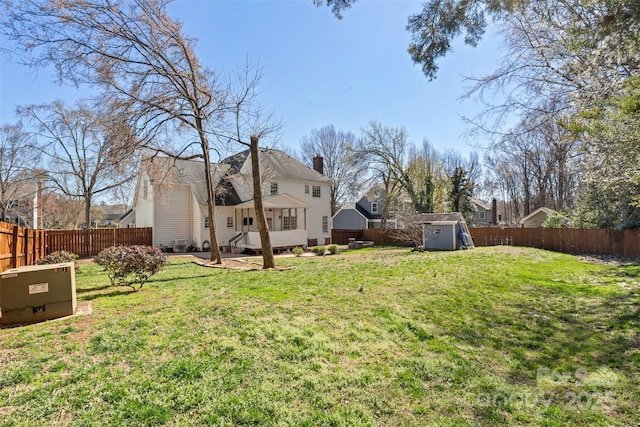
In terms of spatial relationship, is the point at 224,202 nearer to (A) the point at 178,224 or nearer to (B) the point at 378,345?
(A) the point at 178,224

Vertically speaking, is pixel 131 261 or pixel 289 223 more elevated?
pixel 289 223

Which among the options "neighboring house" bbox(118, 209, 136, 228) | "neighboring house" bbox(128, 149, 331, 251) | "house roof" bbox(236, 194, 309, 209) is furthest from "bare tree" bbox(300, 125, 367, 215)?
"neighboring house" bbox(118, 209, 136, 228)

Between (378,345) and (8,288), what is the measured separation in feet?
18.0

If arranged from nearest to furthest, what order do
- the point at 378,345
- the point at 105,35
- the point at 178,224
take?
the point at 378,345 → the point at 105,35 → the point at 178,224

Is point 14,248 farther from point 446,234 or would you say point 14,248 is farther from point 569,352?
point 446,234

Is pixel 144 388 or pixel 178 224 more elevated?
pixel 178 224

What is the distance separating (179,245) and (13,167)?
54.6 feet

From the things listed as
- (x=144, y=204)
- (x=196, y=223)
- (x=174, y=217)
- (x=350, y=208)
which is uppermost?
(x=350, y=208)

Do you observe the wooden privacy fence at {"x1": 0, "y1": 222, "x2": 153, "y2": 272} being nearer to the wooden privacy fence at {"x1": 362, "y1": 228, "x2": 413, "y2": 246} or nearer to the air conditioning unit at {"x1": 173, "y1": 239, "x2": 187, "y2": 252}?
the air conditioning unit at {"x1": 173, "y1": 239, "x2": 187, "y2": 252}

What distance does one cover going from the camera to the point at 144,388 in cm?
305

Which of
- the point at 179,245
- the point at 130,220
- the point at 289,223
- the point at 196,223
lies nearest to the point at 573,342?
the point at 289,223

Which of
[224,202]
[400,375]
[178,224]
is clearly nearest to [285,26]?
[400,375]

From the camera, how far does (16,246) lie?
307 inches

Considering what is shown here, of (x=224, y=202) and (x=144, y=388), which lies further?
(x=224, y=202)
